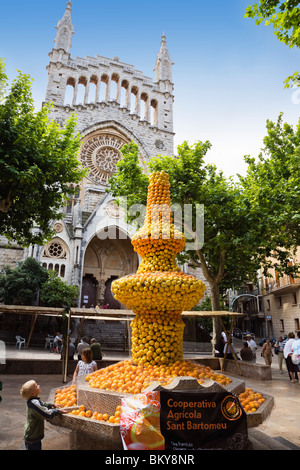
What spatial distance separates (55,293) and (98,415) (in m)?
15.8

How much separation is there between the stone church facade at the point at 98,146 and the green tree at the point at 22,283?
7.14ft

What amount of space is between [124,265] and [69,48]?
72.1 ft

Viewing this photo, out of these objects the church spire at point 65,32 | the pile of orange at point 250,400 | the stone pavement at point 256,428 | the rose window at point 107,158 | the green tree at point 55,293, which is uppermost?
the church spire at point 65,32

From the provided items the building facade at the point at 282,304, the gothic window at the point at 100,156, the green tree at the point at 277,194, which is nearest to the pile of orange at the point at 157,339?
the green tree at the point at 277,194

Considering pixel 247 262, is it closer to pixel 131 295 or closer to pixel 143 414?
pixel 131 295

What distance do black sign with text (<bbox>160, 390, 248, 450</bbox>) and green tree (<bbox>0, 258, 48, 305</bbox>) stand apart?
1660 centimetres

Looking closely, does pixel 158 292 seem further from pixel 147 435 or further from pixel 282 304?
pixel 282 304

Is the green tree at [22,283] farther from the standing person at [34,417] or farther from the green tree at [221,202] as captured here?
the standing person at [34,417]

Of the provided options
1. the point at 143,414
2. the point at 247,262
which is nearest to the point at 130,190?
the point at 247,262

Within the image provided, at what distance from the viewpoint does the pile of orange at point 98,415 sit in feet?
11.6

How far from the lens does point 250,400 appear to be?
13.6 ft

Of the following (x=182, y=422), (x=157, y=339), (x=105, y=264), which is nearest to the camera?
(x=182, y=422)

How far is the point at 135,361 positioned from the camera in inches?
188

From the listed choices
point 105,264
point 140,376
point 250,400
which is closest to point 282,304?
point 105,264
